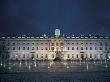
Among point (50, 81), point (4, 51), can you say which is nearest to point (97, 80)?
point (50, 81)

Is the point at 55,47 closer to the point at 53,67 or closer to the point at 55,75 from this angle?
the point at 53,67

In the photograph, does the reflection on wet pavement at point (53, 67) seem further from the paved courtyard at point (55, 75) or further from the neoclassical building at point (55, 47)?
the neoclassical building at point (55, 47)

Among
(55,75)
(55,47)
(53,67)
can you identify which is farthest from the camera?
(55,47)

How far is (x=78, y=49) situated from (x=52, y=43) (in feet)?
27.2

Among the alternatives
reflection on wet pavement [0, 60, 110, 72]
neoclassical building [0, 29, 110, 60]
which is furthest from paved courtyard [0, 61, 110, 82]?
neoclassical building [0, 29, 110, 60]

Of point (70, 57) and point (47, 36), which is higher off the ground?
point (47, 36)

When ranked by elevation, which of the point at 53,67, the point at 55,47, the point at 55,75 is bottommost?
the point at 55,75

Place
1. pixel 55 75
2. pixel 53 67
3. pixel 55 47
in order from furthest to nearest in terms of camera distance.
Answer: pixel 55 47 < pixel 53 67 < pixel 55 75

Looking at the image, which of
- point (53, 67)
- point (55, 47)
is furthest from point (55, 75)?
point (55, 47)

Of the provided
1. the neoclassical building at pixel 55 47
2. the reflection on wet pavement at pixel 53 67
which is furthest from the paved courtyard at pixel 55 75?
the neoclassical building at pixel 55 47

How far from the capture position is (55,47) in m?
96.8

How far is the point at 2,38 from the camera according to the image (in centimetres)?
9644

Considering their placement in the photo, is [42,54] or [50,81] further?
[42,54]

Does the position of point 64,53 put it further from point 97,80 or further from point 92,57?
point 97,80
